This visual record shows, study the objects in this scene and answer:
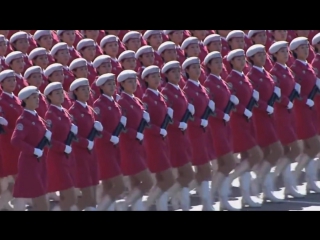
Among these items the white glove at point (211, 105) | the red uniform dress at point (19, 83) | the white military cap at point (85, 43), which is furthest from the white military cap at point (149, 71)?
the white military cap at point (85, 43)

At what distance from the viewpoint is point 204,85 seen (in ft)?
52.1

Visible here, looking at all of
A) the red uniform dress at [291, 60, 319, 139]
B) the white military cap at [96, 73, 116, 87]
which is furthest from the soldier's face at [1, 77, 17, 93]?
the red uniform dress at [291, 60, 319, 139]

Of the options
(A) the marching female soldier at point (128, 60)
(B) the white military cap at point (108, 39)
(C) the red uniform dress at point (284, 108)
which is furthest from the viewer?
(B) the white military cap at point (108, 39)

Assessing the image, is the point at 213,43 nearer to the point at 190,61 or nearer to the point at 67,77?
the point at 190,61

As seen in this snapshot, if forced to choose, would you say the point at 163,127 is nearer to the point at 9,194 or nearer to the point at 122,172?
the point at 122,172

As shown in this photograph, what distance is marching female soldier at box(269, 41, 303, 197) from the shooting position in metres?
16.2

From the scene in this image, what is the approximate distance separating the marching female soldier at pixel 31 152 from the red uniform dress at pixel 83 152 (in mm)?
421

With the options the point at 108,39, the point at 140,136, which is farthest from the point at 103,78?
the point at 108,39

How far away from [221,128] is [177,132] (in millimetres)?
566

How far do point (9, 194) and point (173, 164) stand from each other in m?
1.62

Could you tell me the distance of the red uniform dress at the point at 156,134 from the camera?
15125mm

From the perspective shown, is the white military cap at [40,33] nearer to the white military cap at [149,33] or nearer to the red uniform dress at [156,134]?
the white military cap at [149,33]

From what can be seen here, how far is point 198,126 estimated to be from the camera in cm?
1557

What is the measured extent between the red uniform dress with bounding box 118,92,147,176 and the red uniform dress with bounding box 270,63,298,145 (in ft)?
6.22
